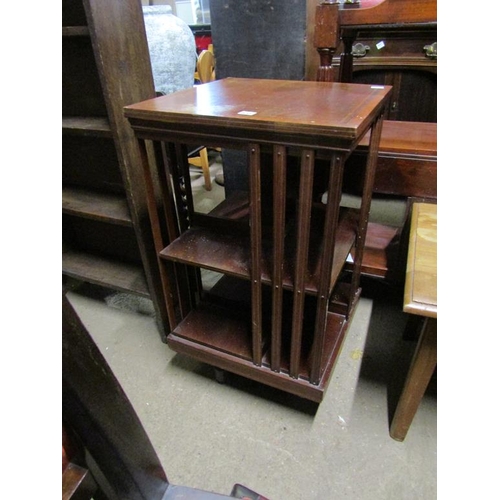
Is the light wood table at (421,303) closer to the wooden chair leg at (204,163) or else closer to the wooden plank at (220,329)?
the wooden plank at (220,329)

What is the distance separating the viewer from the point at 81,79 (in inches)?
49.0

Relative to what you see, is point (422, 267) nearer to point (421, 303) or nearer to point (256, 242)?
point (421, 303)

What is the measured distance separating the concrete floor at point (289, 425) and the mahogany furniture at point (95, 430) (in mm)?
619

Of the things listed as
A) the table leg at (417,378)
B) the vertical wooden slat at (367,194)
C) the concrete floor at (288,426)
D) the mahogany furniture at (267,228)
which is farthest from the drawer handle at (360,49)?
the table leg at (417,378)

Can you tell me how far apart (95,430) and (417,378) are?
864 millimetres

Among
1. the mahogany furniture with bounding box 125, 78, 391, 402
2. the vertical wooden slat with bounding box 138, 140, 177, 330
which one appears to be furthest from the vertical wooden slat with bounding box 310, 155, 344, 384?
the vertical wooden slat with bounding box 138, 140, 177, 330

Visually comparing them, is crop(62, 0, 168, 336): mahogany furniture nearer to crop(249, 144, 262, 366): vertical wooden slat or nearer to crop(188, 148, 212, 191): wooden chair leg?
crop(249, 144, 262, 366): vertical wooden slat

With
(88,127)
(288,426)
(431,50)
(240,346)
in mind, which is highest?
(431,50)

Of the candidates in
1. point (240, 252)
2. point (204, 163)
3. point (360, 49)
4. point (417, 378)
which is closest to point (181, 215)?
point (240, 252)

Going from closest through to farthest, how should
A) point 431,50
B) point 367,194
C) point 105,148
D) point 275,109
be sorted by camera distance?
point 275,109
point 367,194
point 105,148
point 431,50

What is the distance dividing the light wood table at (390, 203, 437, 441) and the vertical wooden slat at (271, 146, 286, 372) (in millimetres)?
314

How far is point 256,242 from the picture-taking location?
910 millimetres

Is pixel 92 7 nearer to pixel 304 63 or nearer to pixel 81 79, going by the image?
pixel 81 79

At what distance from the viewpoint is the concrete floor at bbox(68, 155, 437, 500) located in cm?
103
